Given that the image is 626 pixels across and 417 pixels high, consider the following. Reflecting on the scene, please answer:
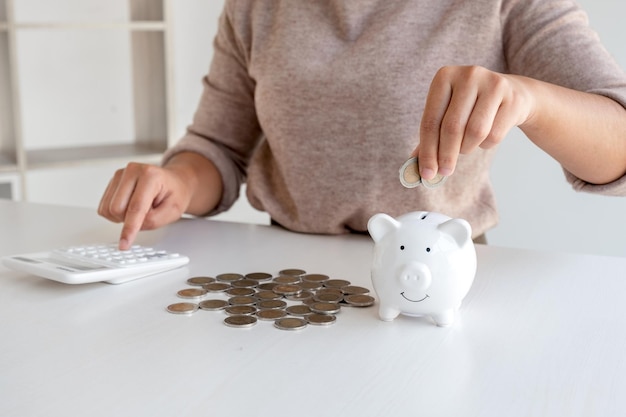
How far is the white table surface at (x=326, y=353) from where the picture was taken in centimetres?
53

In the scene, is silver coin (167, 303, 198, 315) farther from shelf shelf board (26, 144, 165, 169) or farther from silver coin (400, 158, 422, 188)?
shelf shelf board (26, 144, 165, 169)

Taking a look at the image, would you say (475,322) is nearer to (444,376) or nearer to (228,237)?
(444,376)

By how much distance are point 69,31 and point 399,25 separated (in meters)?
1.60

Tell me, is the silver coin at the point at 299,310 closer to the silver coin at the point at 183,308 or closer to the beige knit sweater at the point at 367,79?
the silver coin at the point at 183,308

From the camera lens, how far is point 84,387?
55cm

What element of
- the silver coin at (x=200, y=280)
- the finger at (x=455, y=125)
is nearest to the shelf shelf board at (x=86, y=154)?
the silver coin at (x=200, y=280)

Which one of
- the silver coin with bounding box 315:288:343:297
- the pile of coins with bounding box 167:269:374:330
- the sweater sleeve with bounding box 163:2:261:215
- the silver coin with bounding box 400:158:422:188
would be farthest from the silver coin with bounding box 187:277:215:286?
the sweater sleeve with bounding box 163:2:261:215

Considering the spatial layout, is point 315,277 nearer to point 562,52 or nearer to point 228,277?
point 228,277

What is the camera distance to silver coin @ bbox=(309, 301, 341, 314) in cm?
71

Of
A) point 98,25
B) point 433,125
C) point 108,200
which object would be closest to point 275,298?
point 433,125

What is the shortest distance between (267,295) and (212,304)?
56 millimetres

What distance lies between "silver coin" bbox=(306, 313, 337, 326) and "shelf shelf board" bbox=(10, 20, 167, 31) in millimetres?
1672

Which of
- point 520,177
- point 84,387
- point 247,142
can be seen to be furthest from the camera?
point 520,177

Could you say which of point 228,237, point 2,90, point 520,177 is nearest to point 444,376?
point 228,237
